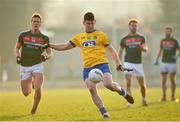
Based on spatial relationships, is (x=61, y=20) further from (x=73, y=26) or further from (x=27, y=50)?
(x=27, y=50)

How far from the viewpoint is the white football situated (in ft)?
40.7

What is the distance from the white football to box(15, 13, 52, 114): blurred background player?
86.5 inches

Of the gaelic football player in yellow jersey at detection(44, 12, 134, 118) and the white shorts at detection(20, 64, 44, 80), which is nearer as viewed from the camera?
the gaelic football player in yellow jersey at detection(44, 12, 134, 118)

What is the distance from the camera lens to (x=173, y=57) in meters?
20.5

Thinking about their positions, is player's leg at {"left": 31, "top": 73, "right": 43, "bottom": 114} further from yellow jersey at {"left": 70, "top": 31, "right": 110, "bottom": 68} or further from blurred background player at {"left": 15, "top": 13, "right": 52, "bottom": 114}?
yellow jersey at {"left": 70, "top": 31, "right": 110, "bottom": 68}

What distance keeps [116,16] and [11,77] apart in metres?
10.1

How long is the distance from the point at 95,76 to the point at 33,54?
8.80ft

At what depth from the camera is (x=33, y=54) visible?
14.7 meters

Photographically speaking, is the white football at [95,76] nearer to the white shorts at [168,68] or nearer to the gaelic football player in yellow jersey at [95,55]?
the gaelic football player in yellow jersey at [95,55]

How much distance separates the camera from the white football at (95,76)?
12406 mm

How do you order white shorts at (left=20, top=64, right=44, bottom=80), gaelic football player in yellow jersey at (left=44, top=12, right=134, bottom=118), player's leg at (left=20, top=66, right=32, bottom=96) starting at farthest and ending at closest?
player's leg at (left=20, top=66, right=32, bottom=96), white shorts at (left=20, top=64, right=44, bottom=80), gaelic football player in yellow jersey at (left=44, top=12, right=134, bottom=118)

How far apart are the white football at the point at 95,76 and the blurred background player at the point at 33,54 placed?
220 cm

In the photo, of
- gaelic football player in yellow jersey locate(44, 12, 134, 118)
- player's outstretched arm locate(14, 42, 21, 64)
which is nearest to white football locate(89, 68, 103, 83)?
gaelic football player in yellow jersey locate(44, 12, 134, 118)

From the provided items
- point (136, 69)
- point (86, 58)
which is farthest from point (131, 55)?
point (86, 58)
